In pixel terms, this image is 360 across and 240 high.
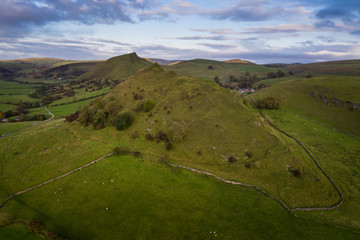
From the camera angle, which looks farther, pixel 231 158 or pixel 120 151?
pixel 120 151

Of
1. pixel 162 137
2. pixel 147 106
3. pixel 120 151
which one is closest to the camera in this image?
pixel 120 151

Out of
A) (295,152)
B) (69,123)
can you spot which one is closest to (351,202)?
(295,152)

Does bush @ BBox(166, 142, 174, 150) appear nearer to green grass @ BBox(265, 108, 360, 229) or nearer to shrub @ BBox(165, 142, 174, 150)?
shrub @ BBox(165, 142, 174, 150)

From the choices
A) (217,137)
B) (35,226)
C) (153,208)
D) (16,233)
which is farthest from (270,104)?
(16,233)

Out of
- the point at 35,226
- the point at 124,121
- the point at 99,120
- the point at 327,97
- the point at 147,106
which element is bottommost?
the point at 35,226

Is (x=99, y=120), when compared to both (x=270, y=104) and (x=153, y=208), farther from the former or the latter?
(x=270, y=104)

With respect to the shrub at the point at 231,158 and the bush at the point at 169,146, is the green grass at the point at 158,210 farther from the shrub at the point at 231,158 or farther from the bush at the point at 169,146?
the bush at the point at 169,146

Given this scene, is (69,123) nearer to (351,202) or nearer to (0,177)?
(0,177)

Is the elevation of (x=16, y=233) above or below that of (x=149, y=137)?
below

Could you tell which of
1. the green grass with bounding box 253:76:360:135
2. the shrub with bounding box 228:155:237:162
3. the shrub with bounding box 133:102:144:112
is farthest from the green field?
the green grass with bounding box 253:76:360:135
